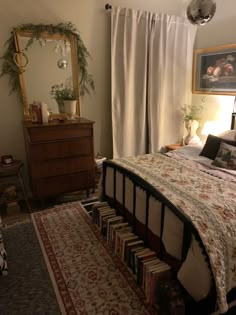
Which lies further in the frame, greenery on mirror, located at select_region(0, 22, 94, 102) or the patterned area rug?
greenery on mirror, located at select_region(0, 22, 94, 102)

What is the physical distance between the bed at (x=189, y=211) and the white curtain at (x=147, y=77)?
1.11m

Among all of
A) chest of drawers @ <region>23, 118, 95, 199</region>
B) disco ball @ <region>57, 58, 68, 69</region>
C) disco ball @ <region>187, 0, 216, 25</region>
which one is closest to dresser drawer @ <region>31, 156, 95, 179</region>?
chest of drawers @ <region>23, 118, 95, 199</region>

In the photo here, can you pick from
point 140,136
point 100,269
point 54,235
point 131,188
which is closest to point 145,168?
point 131,188

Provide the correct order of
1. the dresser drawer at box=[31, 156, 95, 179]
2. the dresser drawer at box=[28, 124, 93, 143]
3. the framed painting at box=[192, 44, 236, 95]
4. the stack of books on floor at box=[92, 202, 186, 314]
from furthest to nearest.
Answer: the framed painting at box=[192, 44, 236, 95]
the dresser drawer at box=[31, 156, 95, 179]
the dresser drawer at box=[28, 124, 93, 143]
the stack of books on floor at box=[92, 202, 186, 314]

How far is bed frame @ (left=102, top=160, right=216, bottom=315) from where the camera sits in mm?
1459

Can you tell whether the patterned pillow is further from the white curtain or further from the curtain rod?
the curtain rod

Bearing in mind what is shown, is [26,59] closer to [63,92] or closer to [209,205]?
[63,92]

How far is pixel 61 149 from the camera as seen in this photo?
2.86 meters

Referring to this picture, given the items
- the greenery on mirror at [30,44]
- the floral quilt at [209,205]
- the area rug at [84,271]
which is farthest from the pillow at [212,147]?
the greenery on mirror at [30,44]

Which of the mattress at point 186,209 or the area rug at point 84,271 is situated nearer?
the mattress at point 186,209


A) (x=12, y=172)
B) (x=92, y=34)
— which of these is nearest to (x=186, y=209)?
(x=12, y=172)

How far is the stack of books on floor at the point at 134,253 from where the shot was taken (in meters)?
1.59

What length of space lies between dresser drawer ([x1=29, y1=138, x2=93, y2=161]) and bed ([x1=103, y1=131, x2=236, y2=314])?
0.54 meters

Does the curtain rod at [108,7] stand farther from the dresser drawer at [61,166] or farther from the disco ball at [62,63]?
the dresser drawer at [61,166]
